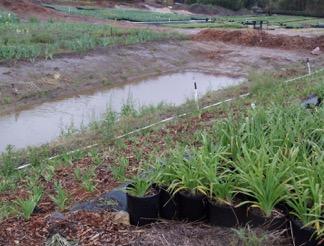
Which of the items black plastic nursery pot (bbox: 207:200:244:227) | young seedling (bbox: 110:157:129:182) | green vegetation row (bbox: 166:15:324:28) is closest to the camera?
black plastic nursery pot (bbox: 207:200:244:227)

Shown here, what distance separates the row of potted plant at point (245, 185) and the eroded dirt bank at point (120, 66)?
27.1 feet

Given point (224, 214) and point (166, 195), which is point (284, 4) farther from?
point (224, 214)

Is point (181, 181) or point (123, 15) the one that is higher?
point (123, 15)

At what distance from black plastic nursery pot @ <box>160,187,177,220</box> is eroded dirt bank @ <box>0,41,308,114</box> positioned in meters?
8.32

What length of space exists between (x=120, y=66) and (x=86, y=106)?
5.11 m

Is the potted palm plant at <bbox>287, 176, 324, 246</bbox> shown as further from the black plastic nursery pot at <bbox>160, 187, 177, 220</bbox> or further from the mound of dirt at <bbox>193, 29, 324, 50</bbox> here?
the mound of dirt at <bbox>193, 29, 324, 50</bbox>

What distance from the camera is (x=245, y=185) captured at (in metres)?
3.91

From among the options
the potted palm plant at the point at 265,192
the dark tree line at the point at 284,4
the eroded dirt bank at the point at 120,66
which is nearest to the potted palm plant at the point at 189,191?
the potted palm plant at the point at 265,192

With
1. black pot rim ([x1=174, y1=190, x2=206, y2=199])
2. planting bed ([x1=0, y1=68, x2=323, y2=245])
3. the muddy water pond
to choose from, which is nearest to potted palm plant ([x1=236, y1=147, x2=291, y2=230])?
planting bed ([x1=0, y1=68, x2=323, y2=245])

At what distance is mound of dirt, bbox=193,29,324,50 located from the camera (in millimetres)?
24203

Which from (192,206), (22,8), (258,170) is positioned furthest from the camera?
(22,8)

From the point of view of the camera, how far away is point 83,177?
530cm

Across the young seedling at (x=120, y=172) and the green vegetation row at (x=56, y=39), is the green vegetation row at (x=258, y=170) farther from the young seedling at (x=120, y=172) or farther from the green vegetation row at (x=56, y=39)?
the green vegetation row at (x=56, y=39)

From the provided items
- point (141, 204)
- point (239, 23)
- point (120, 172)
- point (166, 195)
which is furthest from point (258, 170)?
point (239, 23)
